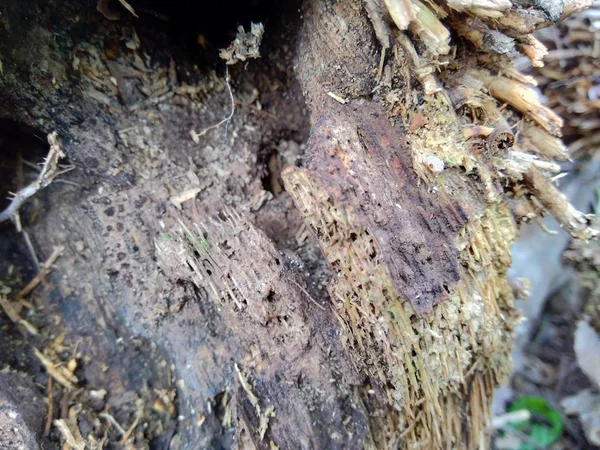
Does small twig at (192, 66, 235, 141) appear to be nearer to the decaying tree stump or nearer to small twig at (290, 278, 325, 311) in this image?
the decaying tree stump

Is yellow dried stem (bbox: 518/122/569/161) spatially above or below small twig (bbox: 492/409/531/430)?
above

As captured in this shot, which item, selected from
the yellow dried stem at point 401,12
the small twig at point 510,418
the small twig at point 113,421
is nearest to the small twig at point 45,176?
the small twig at point 113,421

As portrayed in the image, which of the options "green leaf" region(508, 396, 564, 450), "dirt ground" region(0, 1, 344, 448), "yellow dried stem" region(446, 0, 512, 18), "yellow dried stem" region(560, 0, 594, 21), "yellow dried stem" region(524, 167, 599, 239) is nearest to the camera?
"yellow dried stem" region(446, 0, 512, 18)

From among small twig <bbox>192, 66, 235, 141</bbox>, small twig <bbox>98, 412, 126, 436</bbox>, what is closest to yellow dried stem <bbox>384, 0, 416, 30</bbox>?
small twig <bbox>192, 66, 235, 141</bbox>

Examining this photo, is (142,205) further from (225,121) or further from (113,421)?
(113,421)

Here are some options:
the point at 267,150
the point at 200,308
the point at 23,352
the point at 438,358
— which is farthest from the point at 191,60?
the point at 438,358

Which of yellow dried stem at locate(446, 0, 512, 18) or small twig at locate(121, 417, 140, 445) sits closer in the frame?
yellow dried stem at locate(446, 0, 512, 18)
